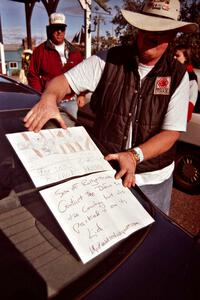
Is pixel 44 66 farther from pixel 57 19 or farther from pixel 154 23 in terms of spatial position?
pixel 154 23

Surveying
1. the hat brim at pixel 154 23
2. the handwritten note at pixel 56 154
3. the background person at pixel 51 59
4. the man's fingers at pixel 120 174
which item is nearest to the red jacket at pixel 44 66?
the background person at pixel 51 59

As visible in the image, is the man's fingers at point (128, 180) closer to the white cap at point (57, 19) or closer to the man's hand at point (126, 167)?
the man's hand at point (126, 167)

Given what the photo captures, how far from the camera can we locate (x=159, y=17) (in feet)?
4.96

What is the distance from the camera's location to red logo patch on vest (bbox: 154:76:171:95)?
1.57 meters

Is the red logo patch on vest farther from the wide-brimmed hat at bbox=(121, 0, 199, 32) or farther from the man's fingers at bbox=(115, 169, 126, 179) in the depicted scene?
the man's fingers at bbox=(115, 169, 126, 179)

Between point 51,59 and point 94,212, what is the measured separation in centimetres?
306

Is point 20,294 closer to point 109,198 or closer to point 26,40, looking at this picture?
point 109,198

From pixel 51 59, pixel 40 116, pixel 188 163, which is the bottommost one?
pixel 188 163

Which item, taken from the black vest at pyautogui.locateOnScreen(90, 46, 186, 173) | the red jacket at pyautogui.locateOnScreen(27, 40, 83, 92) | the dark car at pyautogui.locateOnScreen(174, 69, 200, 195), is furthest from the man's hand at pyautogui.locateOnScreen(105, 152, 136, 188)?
the red jacket at pyautogui.locateOnScreen(27, 40, 83, 92)

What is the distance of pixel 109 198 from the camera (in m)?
1.18

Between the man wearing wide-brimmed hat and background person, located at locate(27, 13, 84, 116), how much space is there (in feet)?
6.72

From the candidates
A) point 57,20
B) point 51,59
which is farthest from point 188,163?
point 57,20

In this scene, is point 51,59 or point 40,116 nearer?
point 40,116

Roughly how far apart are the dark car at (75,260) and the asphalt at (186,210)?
191 centimetres
